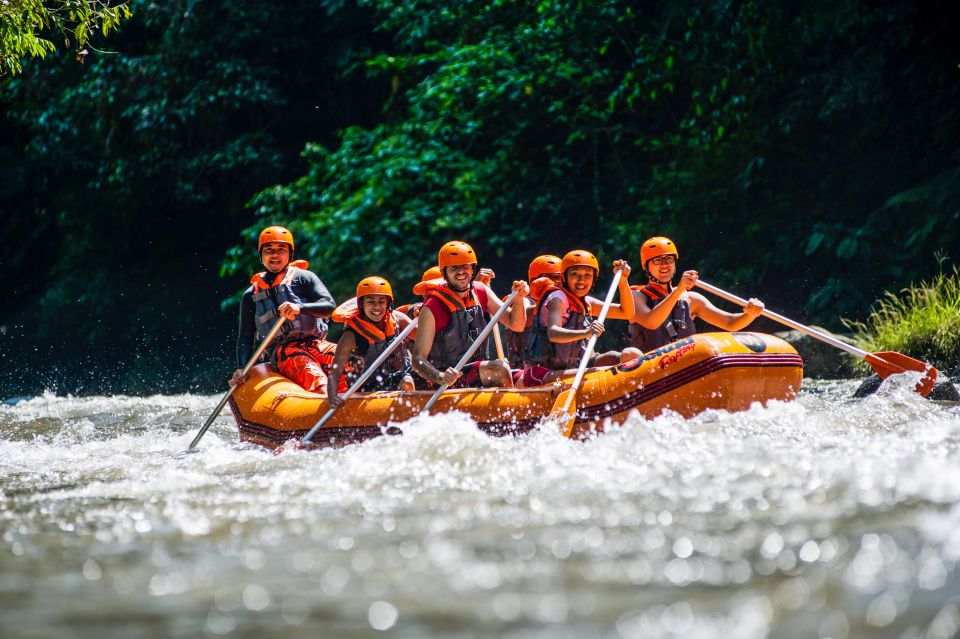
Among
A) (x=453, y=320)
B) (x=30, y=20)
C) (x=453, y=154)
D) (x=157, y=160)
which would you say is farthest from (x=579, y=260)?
(x=157, y=160)

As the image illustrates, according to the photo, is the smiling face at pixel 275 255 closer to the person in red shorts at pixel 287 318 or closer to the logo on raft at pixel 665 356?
the person in red shorts at pixel 287 318

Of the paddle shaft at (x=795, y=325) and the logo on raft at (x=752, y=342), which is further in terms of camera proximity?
the paddle shaft at (x=795, y=325)

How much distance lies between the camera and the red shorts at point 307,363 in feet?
27.5

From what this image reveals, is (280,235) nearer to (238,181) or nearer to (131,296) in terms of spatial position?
(238,181)

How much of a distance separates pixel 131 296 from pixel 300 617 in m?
17.9

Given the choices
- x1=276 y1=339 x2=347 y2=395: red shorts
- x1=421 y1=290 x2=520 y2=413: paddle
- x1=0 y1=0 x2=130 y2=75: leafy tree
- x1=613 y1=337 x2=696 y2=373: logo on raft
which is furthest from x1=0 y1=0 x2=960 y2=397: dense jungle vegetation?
x1=613 y1=337 x2=696 y2=373: logo on raft

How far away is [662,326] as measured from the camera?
788 cm

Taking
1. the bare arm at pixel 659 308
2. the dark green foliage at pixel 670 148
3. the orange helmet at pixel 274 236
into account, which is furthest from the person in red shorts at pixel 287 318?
the dark green foliage at pixel 670 148

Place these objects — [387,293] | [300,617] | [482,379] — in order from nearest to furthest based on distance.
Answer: [300,617] < [482,379] < [387,293]

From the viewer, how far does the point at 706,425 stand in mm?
6203

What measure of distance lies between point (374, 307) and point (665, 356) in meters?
2.30

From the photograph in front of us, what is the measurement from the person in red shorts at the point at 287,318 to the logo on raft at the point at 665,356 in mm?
2609

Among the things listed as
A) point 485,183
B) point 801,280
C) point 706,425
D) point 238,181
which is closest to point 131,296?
point 238,181

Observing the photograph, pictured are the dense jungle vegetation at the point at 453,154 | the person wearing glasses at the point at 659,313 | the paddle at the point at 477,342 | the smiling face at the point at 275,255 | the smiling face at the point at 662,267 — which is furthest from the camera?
the dense jungle vegetation at the point at 453,154
